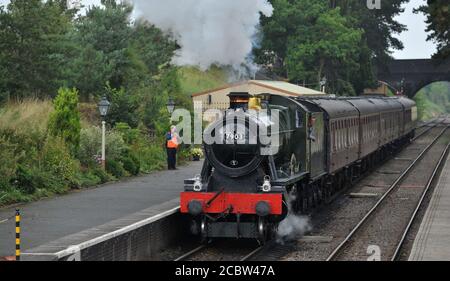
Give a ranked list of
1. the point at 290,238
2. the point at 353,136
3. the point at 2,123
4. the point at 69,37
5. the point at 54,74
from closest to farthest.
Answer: the point at 290,238 < the point at 2,123 < the point at 353,136 < the point at 54,74 < the point at 69,37

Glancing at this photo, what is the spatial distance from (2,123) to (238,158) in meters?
9.92

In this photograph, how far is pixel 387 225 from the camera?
69.3 feet

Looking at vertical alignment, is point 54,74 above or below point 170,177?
above

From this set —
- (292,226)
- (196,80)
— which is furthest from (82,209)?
(196,80)

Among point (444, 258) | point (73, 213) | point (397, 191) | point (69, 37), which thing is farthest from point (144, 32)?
point (444, 258)

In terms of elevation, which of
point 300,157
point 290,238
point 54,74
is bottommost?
point 290,238

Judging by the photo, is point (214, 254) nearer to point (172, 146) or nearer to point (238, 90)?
point (172, 146)

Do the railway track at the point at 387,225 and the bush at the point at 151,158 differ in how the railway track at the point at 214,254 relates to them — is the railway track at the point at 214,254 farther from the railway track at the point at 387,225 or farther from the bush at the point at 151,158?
the bush at the point at 151,158

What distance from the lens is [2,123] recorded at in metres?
25.0

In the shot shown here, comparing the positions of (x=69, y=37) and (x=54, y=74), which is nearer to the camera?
(x=54, y=74)

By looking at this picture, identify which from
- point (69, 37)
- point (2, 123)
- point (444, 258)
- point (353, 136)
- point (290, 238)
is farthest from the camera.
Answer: point (69, 37)

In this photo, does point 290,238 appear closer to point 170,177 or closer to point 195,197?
point 195,197

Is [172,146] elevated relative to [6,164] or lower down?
elevated

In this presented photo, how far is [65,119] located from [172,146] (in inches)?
245
